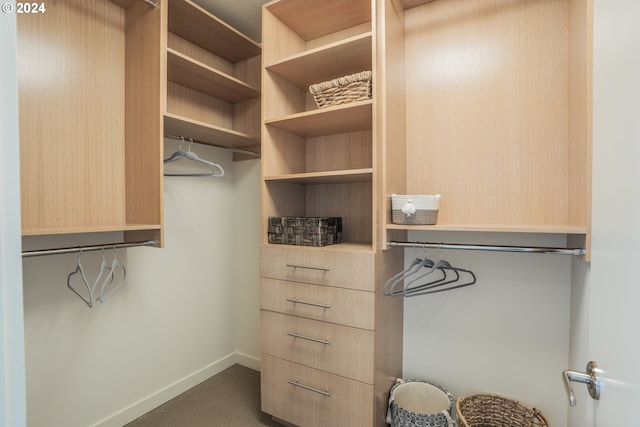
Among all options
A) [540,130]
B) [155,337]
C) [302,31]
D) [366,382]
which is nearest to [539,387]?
[366,382]

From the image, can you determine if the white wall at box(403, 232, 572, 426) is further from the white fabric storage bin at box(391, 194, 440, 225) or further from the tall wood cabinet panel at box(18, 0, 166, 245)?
the tall wood cabinet panel at box(18, 0, 166, 245)

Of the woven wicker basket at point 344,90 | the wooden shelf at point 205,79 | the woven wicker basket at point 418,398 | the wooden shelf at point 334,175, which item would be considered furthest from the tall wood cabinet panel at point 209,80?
the woven wicker basket at point 418,398

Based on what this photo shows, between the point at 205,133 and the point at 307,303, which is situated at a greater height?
the point at 205,133

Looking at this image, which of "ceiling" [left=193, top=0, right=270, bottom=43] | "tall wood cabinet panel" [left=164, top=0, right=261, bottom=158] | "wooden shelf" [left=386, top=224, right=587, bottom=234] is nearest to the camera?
"wooden shelf" [left=386, top=224, right=587, bottom=234]

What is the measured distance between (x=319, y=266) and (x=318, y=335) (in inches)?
13.6

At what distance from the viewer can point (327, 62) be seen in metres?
1.63

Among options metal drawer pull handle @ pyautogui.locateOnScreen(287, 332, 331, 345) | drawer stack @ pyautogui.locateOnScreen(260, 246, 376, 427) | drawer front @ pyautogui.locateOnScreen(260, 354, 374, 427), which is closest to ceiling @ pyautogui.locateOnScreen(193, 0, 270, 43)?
drawer stack @ pyautogui.locateOnScreen(260, 246, 376, 427)

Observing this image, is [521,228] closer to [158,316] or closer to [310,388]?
[310,388]

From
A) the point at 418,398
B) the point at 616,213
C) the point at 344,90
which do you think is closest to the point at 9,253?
the point at 616,213

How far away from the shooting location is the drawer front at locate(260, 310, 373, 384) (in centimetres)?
138

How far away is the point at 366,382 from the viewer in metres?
1.37

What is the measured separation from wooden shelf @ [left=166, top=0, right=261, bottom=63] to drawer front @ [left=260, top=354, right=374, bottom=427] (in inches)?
75.8

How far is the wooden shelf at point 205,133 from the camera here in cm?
158

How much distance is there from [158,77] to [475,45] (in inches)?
61.8
